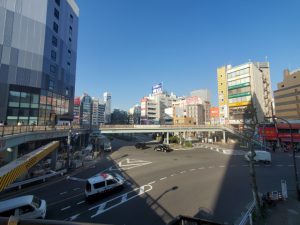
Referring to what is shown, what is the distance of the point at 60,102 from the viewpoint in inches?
2222

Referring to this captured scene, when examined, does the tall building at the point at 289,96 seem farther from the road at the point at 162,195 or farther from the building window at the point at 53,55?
the building window at the point at 53,55

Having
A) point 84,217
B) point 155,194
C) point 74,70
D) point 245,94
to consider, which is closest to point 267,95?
point 245,94

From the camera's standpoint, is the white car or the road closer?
the road

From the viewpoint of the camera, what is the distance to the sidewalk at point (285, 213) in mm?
12258

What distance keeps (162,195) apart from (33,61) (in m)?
45.9

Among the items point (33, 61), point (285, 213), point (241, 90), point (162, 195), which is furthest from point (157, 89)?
point (285, 213)

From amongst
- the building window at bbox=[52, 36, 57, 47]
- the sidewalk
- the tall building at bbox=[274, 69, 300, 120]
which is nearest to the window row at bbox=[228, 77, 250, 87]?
the tall building at bbox=[274, 69, 300, 120]

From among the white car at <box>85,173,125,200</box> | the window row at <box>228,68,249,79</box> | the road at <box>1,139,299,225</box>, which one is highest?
the window row at <box>228,68,249,79</box>

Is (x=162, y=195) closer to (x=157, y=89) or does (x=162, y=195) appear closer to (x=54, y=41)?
A: (x=54, y=41)

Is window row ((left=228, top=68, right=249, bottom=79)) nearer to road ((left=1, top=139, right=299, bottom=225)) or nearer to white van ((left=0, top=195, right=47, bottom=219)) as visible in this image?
road ((left=1, top=139, right=299, bottom=225))

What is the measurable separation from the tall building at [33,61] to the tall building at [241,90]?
61650 millimetres

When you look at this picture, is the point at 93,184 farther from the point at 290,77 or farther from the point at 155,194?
the point at 290,77

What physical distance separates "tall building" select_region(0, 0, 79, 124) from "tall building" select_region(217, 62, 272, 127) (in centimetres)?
6165

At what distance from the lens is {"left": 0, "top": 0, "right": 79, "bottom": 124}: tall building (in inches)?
1668
